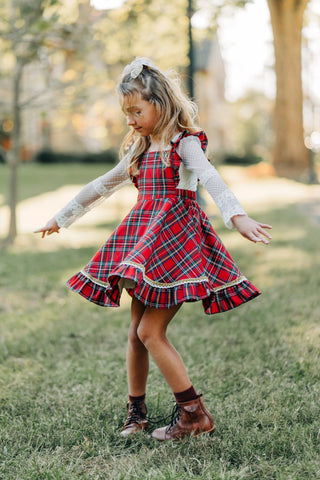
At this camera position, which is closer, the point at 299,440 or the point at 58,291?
the point at 299,440

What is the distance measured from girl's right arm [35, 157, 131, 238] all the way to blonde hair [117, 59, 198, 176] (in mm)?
195

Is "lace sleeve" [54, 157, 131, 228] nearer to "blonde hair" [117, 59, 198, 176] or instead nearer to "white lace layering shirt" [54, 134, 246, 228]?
"white lace layering shirt" [54, 134, 246, 228]

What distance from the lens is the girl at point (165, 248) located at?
2.38 meters

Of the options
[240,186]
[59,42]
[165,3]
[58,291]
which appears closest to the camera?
[58,291]

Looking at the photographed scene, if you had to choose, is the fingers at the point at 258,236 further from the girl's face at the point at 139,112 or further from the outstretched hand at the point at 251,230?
the girl's face at the point at 139,112

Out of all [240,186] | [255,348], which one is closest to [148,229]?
[255,348]

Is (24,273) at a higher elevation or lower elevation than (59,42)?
lower

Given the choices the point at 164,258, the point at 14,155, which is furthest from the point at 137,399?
the point at 14,155

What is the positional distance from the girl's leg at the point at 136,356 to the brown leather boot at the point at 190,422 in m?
0.23

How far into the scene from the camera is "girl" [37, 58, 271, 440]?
2385mm

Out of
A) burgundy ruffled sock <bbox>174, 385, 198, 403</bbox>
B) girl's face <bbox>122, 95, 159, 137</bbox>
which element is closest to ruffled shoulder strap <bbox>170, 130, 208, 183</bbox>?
girl's face <bbox>122, 95, 159, 137</bbox>

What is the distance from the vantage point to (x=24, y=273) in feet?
20.5

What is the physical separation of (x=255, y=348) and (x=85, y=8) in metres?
5.88

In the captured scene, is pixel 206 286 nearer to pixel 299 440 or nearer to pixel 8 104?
pixel 299 440
